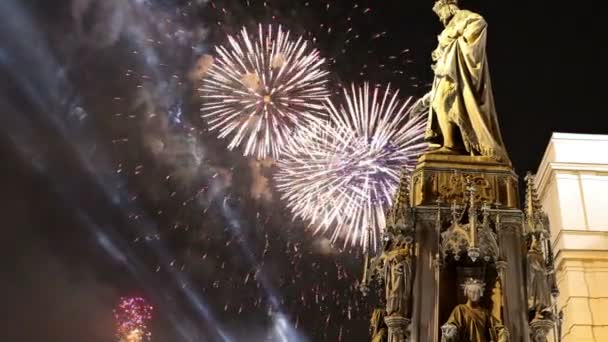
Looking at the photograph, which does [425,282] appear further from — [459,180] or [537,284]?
[459,180]

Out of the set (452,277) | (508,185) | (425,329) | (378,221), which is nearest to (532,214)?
(508,185)

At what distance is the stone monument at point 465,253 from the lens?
12406 mm

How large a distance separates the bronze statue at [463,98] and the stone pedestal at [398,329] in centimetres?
405

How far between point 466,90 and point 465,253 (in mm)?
3961

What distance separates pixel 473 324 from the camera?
12172 mm

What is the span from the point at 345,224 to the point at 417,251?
530 inches

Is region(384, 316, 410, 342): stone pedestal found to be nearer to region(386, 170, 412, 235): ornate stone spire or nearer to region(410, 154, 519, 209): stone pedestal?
region(386, 170, 412, 235): ornate stone spire

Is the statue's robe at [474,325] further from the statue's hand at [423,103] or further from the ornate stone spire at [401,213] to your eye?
the statue's hand at [423,103]

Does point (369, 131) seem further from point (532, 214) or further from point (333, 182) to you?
point (532, 214)

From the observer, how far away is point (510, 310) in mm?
12547

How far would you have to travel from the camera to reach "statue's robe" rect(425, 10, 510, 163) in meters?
15.0

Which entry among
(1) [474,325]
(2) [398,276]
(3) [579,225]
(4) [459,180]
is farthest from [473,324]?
(3) [579,225]

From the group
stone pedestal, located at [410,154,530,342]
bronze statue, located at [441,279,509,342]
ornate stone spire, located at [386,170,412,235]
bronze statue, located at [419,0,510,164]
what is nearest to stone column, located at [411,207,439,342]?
stone pedestal, located at [410,154,530,342]

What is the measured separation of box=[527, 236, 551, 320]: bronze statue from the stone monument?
0.06ft
